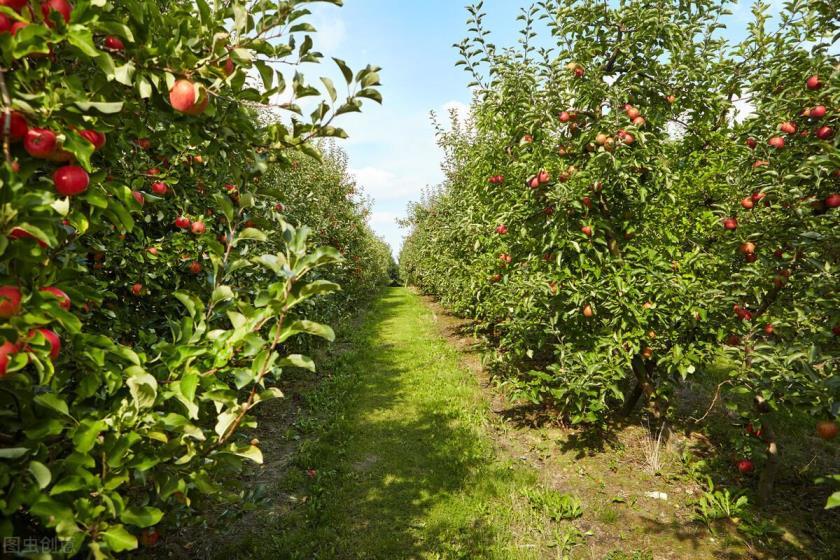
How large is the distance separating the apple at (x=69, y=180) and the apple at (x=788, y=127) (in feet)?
17.9

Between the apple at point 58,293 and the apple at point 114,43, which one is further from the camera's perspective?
the apple at point 114,43

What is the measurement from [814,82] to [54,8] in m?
5.49

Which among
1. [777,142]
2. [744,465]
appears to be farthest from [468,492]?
[777,142]

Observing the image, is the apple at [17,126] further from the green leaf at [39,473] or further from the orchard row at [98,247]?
the green leaf at [39,473]

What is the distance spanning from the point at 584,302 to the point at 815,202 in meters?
2.24

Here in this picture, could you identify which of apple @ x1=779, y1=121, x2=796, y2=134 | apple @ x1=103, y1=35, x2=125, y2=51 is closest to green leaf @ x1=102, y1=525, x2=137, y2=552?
apple @ x1=103, y1=35, x2=125, y2=51

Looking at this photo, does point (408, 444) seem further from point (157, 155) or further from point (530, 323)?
point (157, 155)

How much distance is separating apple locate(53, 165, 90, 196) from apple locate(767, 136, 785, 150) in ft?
17.7

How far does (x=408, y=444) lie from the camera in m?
5.77

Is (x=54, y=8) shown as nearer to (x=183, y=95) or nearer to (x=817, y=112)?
(x=183, y=95)

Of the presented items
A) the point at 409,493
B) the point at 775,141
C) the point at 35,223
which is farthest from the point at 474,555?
the point at 775,141

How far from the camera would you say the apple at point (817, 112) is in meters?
3.68

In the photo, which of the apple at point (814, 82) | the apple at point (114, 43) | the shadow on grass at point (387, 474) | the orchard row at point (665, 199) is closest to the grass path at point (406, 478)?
the shadow on grass at point (387, 474)

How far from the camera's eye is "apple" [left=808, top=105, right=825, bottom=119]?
12.1 feet
